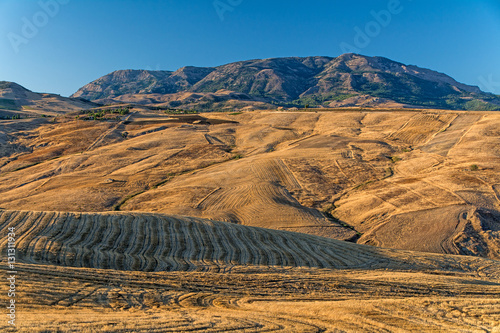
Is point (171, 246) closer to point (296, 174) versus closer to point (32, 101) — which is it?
point (296, 174)

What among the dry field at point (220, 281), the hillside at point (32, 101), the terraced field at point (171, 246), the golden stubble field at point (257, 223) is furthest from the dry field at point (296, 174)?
the hillside at point (32, 101)

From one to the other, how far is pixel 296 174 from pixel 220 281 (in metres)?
34.0

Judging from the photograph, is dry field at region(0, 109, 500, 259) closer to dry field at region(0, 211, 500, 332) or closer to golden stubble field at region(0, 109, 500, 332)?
golden stubble field at region(0, 109, 500, 332)

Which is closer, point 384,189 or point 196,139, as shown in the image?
point 384,189

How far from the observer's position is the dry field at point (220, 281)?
12.4 meters

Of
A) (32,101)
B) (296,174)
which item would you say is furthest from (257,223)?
(32,101)

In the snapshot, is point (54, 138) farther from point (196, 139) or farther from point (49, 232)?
point (49, 232)

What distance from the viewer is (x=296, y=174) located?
50406 millimetres

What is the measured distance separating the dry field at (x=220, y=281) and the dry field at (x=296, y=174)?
30.6 ft

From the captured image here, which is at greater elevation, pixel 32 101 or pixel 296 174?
pixel 32 101

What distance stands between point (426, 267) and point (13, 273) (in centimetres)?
2289

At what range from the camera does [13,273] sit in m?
15.7

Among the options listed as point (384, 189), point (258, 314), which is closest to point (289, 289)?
point (258, 314)

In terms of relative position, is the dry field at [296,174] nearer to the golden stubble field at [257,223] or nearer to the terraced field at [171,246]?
the golden stubble field at [257,223]
